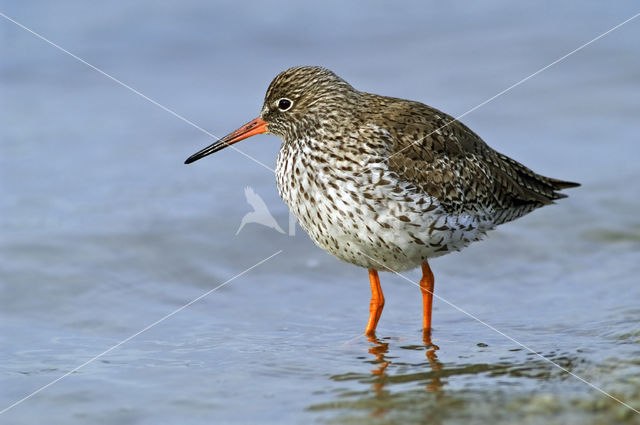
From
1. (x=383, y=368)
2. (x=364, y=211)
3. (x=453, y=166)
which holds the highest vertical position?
(x=453, y=166)

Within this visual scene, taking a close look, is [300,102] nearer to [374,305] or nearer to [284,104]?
[284,104]

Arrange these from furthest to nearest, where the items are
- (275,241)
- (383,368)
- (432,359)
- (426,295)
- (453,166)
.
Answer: (275,241), (426,295), (453,166), (432,359), (383,368)

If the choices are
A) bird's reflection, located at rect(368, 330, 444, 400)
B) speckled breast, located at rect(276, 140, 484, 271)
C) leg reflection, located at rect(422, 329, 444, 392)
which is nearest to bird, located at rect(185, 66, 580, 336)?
speckled breast, located at rect(276, 140, 484, 271)

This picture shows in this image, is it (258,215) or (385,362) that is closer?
(385,362)

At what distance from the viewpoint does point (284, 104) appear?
8.55 meters

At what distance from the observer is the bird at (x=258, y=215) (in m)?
11.4

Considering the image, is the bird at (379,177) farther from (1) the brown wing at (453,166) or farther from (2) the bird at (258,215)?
(2) the bird at (258,215)

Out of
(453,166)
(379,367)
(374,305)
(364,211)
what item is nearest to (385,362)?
(379,367)

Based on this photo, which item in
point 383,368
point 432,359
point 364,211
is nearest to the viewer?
point 383,368

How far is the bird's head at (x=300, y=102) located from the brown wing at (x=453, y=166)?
465 mm

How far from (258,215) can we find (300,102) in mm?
3323

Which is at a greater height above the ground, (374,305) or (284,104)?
(284,104)

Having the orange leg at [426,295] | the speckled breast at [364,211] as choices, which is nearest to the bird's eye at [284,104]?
the speckled breast at [364,211]

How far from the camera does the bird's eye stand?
336 inches
